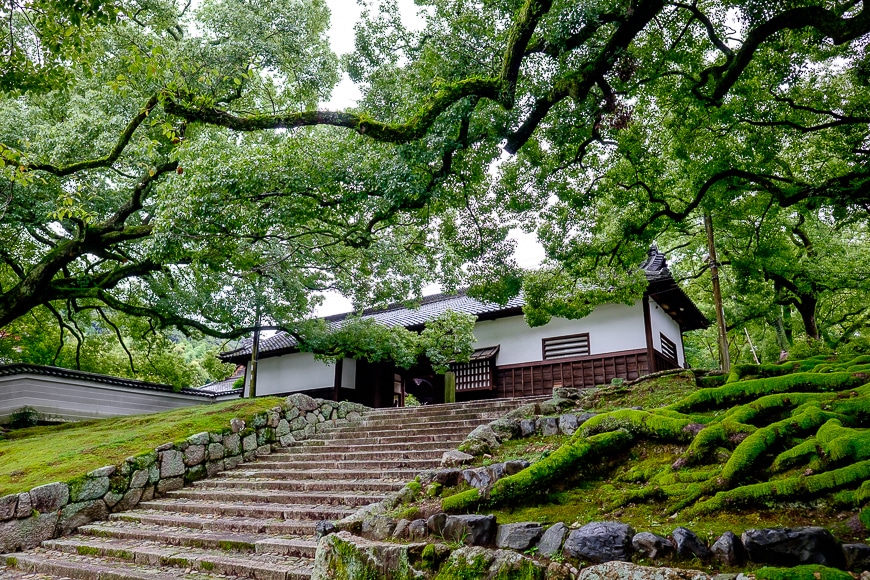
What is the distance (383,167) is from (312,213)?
157 centimetres

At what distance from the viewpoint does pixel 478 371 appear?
1513cm

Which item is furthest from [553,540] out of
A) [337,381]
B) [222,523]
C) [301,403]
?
[337,381]

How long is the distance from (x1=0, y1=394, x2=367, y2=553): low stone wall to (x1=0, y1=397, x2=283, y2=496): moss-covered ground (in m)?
0.19

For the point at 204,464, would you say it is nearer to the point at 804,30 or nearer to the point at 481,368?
the point at 481,368

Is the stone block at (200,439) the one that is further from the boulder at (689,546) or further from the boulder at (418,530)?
the boulder at (689,546)

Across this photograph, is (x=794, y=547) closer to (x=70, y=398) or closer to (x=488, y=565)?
(x=488, y=565)

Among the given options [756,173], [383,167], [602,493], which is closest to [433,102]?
[383,167]

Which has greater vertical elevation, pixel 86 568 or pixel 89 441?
pixel 89 441

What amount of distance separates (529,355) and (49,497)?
36.6 feet

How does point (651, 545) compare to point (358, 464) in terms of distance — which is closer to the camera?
point (651, 545)

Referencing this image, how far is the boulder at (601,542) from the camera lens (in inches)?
128

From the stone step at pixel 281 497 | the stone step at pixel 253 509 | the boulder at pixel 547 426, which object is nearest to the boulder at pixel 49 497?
the stone step at pixel 253 509

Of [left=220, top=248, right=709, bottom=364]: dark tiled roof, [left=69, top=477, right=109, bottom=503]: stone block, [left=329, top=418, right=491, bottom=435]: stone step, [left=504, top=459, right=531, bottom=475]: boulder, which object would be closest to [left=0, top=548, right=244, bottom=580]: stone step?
[left=69, top=477, right=109, bottom=503]: stone block

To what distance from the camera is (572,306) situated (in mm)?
10750
